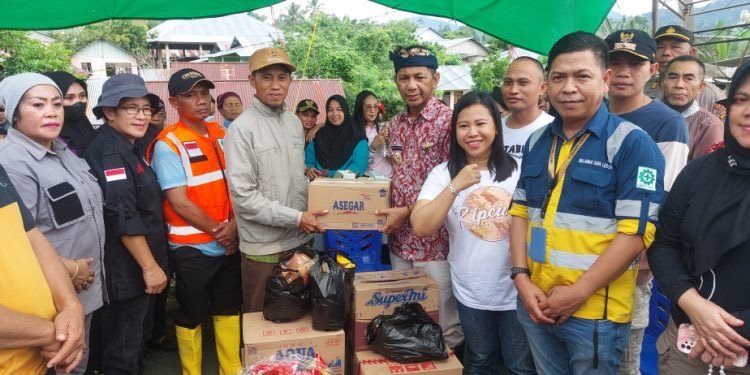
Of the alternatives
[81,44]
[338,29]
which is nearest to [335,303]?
[338,29]

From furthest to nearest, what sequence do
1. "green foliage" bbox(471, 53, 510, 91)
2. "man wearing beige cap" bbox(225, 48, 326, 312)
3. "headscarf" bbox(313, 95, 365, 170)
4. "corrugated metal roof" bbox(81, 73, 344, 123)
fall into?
"green foliage" bbox(471, 53, 510, 91), "corrugated metal roof" bbox(81, 73, 344, 123), "headscarf" bbox(313, 95, 365, 170), "man wearing beige cap" bbox(225, 48, 326, 312)

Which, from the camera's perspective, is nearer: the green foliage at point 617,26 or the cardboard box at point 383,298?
the cardboard box at point 383,298

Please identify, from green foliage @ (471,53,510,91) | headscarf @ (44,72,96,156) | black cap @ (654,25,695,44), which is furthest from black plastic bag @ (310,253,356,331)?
green foliage @ (471,53,510,91)

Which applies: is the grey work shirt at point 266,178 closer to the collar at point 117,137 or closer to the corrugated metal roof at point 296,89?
the collar at point 117,137

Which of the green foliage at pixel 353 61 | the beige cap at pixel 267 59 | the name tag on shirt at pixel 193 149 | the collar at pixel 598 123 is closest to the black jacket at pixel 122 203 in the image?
the name tag on shirt at pixel 193 149

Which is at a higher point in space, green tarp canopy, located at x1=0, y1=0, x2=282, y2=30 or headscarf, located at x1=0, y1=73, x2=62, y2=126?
green tarp canopy, located at x1=0, y1=0, x2=282, y2=30

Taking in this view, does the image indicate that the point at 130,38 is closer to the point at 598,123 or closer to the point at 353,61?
the point at 353,61

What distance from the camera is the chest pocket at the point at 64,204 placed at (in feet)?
6.85

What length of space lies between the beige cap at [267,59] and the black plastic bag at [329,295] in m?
1.34

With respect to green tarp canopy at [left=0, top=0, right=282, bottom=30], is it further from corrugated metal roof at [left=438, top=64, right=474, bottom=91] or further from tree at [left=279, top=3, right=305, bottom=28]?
tree at [left=279, top=3, right=305, bottom=28]

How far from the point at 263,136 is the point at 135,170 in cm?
79

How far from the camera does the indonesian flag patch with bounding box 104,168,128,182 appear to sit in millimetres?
2537

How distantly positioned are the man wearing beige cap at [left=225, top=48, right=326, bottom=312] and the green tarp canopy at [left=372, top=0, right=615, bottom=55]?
1135 millimetres

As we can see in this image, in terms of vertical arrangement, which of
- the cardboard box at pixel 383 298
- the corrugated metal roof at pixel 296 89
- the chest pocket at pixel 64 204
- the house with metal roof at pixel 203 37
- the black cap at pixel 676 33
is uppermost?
the house with metal roof at pixel 203 37
